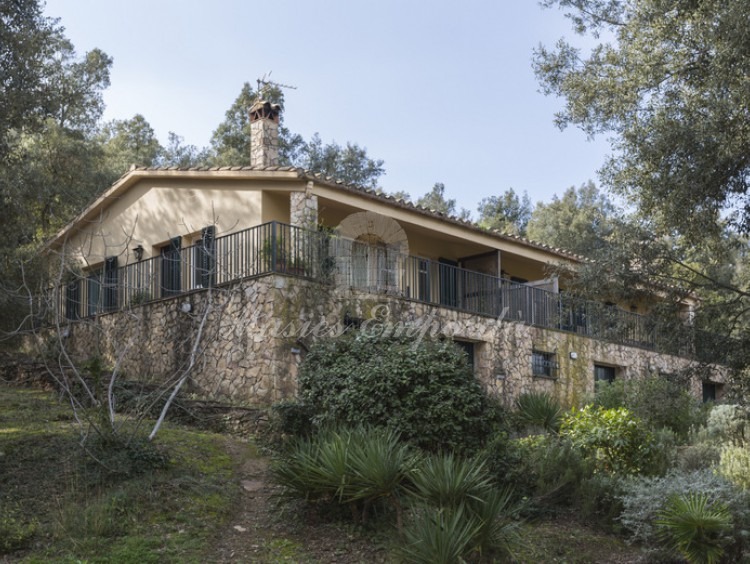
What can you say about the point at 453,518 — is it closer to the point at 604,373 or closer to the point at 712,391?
the point at 604,373

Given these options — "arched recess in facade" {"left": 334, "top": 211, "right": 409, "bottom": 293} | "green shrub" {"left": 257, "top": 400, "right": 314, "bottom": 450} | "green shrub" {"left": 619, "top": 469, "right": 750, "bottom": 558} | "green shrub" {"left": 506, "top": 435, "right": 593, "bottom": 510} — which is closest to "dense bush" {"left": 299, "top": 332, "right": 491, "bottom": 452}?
"green shrub" {"left": 257, "top": 400, "right": 314, "bottom": 450}

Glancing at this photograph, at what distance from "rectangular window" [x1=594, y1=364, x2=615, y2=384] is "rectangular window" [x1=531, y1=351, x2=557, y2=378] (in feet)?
7.16

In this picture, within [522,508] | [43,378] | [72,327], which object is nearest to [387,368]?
[522,508]

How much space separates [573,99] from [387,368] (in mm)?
5923

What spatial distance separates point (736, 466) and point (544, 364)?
8809 mm

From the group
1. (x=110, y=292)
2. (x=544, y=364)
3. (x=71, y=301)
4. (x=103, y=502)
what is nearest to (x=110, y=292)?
(x=110, y=292)

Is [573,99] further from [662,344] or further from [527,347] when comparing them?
[527,347]

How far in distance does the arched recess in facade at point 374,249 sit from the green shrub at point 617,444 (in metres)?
6.08

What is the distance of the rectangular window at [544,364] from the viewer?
20.1 metres

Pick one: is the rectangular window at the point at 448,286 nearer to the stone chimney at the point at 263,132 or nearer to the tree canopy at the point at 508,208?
the stone chimney at the point at 263,132

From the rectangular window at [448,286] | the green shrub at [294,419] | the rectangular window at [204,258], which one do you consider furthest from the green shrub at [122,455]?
the rectangular window at [448,286]

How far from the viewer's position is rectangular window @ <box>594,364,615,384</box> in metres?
22.3

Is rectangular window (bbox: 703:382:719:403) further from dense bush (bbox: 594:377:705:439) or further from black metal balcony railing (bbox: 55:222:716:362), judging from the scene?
dense bush (bbox: 594:377:705:439)

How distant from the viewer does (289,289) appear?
15078mm
